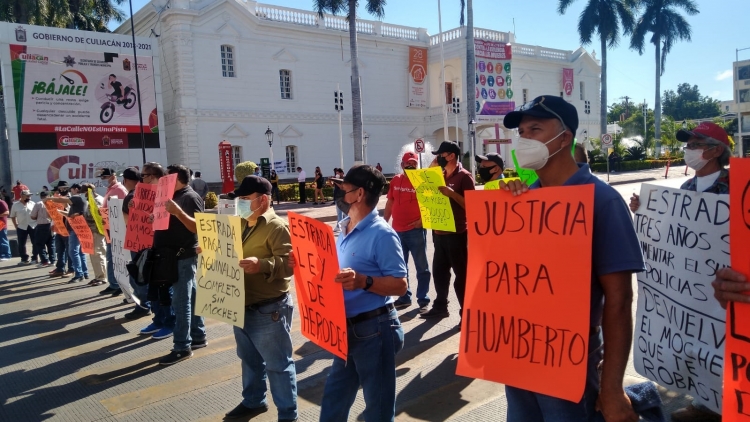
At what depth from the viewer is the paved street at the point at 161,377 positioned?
4316mm

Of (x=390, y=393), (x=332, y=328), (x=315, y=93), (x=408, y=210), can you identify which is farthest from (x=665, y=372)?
(x=315, y=93)

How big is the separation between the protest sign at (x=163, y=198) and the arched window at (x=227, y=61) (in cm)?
2801

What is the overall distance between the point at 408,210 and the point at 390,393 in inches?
156

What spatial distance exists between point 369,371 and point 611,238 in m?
1.50

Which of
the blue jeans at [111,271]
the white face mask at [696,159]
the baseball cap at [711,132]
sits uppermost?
the baseball cap at [711,132]

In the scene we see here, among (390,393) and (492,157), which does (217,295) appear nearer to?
(390,393)

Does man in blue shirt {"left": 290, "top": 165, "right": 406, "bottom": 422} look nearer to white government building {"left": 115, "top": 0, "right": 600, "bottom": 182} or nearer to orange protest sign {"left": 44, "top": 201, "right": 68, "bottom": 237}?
orange protest sign {"left": 44, "top": 201, "right": 68, "bottom": 237}

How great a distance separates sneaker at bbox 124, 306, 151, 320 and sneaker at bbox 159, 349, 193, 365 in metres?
2.08

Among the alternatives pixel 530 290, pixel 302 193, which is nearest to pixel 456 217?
pixel 530 290

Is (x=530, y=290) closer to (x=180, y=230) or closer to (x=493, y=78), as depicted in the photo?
(x=180, y=230)

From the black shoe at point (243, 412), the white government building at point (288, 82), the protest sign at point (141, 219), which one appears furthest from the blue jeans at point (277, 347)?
the white government building at point (288, 82)

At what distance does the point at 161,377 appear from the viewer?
5137 millimetres

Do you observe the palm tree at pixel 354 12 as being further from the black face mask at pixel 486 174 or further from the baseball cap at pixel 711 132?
the baseball cap at pixel 711 132

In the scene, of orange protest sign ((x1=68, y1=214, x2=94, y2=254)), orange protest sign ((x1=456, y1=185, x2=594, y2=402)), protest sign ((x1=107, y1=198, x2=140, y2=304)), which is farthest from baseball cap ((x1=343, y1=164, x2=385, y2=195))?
orange protest sign ((x1=68, y1=214, x2=94, y2=254))
